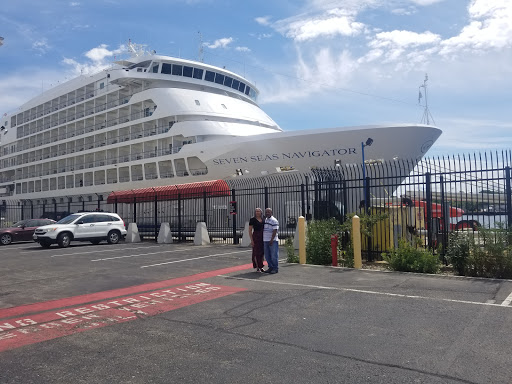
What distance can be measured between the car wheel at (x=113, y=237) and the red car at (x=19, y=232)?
4.14 meters

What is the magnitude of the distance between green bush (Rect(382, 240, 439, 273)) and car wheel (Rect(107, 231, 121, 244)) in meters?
13.0

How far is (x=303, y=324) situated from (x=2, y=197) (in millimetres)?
52237

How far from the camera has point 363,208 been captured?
11000 mm

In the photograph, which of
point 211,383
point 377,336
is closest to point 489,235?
point 377,336

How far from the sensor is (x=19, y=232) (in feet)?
68.1

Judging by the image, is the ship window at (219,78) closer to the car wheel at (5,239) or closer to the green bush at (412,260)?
the car wheel at (5,239)

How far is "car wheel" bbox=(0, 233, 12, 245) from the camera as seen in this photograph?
2029cm

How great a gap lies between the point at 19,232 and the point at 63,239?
16.8 ft

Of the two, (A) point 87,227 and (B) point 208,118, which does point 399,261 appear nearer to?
(A) point 87,227

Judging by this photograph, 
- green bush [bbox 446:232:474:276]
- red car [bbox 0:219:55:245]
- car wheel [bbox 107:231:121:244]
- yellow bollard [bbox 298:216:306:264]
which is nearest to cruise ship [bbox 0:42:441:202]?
car wheel [bbox 107:231:121:244]

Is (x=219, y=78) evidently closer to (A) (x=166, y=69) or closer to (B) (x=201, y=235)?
(A) (x=166, y=69)

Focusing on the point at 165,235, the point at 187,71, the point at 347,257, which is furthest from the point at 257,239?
the point at 187,71

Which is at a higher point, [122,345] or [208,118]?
[208,118]

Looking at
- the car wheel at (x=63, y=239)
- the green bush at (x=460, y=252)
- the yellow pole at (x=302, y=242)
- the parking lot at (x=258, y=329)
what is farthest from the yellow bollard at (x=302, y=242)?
the car wheel at (x=63, y=239)
